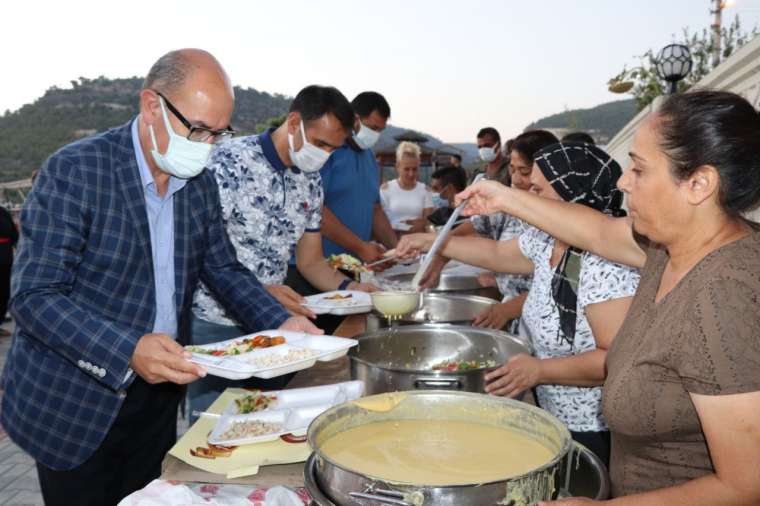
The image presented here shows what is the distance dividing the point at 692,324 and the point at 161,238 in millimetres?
1420

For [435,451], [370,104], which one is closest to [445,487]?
[435,451]

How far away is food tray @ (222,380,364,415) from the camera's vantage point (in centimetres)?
164

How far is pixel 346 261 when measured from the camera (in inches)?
125

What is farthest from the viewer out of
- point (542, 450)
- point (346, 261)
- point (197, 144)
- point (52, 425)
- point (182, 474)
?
point (346, 261)

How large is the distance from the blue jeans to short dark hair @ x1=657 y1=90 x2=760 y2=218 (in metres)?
1.66

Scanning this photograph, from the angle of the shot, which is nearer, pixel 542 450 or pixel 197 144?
pixel 542 450

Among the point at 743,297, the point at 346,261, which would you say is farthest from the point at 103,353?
the point at 346,261

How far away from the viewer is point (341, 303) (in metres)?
2.49

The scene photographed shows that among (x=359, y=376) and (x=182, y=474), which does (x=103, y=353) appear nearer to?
(x=182, y=474)

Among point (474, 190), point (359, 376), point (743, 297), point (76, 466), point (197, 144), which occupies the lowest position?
point (76, 466)

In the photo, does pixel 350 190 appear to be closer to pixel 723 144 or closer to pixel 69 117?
pixel 723 144

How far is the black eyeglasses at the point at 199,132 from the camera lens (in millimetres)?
1722

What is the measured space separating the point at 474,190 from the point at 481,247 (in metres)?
0.71

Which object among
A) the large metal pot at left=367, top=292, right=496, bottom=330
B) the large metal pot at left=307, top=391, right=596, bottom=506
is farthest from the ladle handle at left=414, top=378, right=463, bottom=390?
the large metal pot at left=367, top=292, right=496, bottom=330
